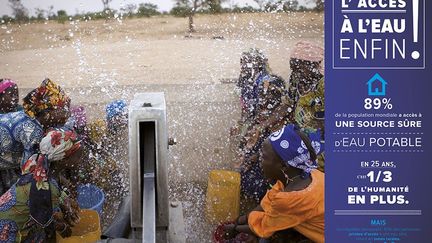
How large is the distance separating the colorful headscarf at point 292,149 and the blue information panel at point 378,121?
35 centimetres

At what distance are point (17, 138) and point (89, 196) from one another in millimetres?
779

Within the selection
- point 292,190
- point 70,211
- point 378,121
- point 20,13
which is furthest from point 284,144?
point 20,13

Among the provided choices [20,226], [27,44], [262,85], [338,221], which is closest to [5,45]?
[27,44]

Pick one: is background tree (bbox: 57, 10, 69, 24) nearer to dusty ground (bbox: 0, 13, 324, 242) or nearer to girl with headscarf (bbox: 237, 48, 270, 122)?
dusty ground (bbox: 0, 13, 324, 242)

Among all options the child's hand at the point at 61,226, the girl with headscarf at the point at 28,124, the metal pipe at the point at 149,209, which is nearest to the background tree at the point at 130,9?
the girl with headscarf at the point at 28,124

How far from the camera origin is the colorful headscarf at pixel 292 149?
2.34 meters

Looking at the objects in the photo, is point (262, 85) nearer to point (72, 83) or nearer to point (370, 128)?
point (370, 128)

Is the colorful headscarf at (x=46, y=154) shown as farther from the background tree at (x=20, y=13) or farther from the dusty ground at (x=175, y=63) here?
the background tree at (x=20, y=13)

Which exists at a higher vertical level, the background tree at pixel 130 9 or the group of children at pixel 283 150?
the background tree at pixel 130 9

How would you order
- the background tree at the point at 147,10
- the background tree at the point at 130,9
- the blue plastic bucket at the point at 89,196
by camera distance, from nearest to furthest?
1. the blue plastic bucket at the point at 89,196
2. the background tree at the point at 147,10
3. the background tree at the point at 130,9

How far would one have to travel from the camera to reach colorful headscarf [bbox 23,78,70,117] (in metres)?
3.00

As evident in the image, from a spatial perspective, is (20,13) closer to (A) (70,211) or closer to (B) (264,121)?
(B) (264,121)

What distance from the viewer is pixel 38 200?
2615 mm

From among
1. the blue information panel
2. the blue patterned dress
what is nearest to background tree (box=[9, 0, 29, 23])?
the blue patterned dress
